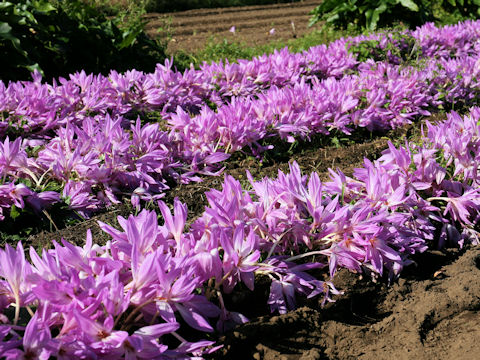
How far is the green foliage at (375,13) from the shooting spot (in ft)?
33.1

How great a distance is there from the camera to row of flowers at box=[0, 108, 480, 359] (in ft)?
4.93

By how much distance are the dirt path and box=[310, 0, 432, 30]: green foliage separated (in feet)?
4.55

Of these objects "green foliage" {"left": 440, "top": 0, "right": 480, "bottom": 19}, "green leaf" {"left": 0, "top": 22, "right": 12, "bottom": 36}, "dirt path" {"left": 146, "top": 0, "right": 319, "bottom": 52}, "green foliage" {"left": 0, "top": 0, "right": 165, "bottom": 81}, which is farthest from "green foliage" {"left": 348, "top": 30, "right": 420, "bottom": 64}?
"green foliage" {"left": 440, "top": 0, "right": 480, "bottom": 19}

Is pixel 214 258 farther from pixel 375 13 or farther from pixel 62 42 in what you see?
pixel 375 13

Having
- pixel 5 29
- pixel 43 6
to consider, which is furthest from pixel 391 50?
pixel 5 29

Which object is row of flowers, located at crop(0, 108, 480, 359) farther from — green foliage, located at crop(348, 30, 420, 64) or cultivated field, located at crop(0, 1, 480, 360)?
green foliage, located at crop(348, 30, 420, 64)

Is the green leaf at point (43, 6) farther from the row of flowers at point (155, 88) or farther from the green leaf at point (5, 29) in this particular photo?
the row of flowers at point (155, 88)

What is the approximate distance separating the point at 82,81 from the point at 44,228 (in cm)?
200

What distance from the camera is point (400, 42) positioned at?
289 inches

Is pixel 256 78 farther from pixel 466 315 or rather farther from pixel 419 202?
pixel 466 315

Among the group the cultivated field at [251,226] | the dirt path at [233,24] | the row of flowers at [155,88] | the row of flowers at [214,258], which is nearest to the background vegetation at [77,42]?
the row of flowers at [155,88]

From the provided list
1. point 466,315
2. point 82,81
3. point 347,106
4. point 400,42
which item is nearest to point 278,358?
point 466,315

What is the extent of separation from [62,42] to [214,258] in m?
5.50

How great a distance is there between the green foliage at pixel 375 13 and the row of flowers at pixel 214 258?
8.01m
